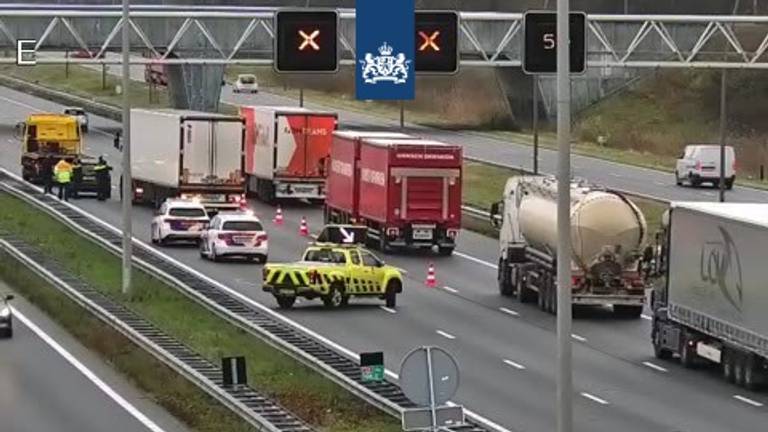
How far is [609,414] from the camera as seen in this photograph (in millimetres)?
33875

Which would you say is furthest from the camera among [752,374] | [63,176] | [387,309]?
[63,176]

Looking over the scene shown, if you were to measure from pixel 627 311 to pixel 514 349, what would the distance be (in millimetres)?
7001

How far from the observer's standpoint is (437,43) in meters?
36.1

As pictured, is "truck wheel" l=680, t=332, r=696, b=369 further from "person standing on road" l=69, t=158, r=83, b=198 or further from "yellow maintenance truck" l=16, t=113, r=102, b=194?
"yellow maintenance truck" l=16, t=113, r=102, b=194

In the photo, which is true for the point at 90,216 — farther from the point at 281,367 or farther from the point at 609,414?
the point at 609,414

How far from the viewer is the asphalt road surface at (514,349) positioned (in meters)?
33.8

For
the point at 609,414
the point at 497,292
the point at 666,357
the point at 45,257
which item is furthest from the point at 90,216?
the point at 609,414

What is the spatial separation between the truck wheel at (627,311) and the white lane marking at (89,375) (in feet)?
42.6

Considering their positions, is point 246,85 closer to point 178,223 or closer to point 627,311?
point 178,223

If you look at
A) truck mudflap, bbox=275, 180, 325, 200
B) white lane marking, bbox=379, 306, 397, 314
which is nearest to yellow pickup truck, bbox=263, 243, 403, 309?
white lane marking, bbox=379, 306, 397, 314

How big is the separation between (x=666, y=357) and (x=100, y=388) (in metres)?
11.6

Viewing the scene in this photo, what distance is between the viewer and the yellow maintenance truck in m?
81.4

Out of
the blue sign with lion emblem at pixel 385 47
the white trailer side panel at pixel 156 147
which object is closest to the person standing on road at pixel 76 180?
the white trailer side panel at pixel 156 147

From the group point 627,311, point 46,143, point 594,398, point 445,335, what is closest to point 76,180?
point 46,143
